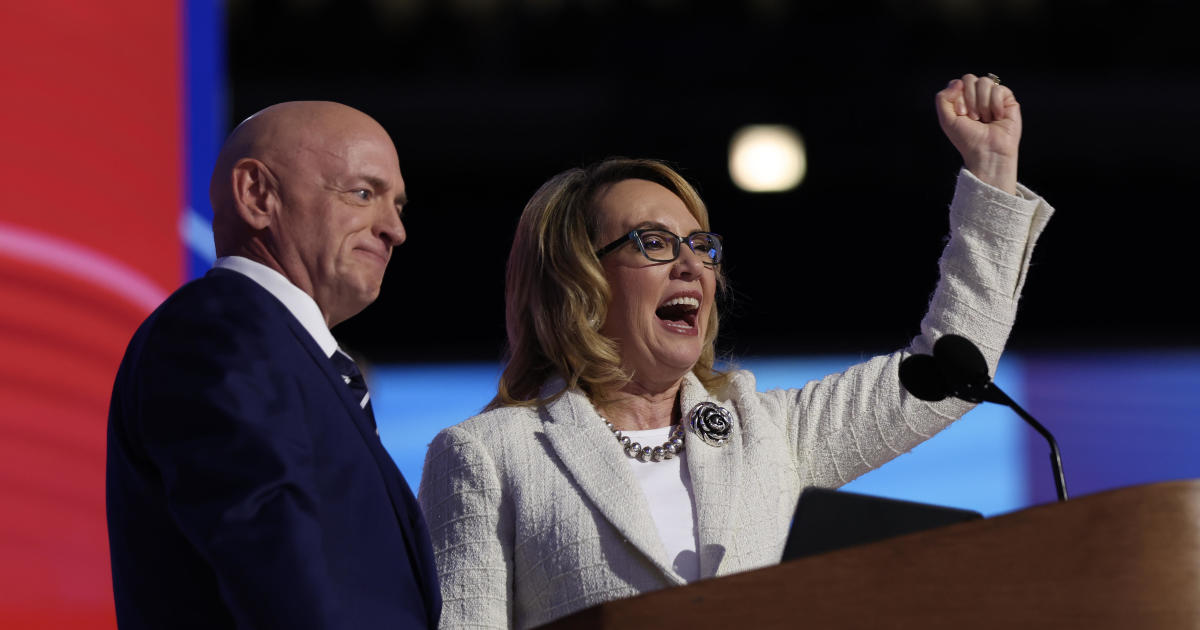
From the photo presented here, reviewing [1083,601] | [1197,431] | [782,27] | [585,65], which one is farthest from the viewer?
[585,65]

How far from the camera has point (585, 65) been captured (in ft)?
14.9

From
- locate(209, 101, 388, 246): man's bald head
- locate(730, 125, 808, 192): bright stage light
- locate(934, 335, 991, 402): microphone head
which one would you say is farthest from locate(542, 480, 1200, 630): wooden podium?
locate(730, 125, 808, 192): bright stage light

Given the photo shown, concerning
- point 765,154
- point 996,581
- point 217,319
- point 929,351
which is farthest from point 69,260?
point 765,154

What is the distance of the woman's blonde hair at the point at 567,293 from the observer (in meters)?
1.96

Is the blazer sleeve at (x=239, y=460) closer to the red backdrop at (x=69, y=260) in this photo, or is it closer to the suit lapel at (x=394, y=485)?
the suit lapel at (x=394, y=485)

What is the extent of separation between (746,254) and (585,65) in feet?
2.87

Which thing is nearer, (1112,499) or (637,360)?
(1112,499)

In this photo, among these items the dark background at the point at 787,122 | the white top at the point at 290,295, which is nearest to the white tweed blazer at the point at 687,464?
the white top at the point at 290,295

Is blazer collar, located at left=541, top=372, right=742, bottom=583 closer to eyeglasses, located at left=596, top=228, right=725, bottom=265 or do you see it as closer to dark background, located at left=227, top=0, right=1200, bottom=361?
eyeglasses, located at left=596, top=228, right=725, bottom=265

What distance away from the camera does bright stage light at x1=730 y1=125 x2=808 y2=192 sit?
435 cm

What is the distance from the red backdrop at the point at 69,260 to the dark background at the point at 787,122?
2.15m

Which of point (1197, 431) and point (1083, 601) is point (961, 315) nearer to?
point (1083, 601)

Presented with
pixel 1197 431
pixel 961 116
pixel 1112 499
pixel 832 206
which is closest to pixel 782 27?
pixel 832 206

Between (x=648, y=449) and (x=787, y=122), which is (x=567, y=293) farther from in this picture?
(x=787, y=122)
